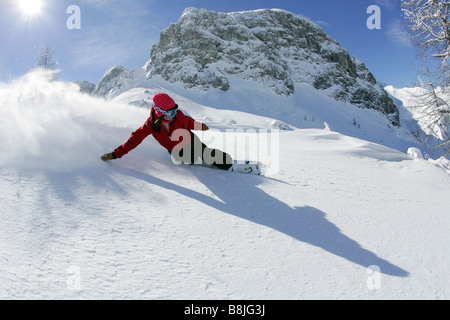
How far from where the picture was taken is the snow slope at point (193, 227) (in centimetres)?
119

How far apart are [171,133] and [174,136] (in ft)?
0.16

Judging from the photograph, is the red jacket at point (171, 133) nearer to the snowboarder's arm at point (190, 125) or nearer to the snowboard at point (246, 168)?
the snowboarder's arm at point (190, 125)

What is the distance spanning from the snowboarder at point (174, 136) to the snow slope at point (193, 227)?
17 cm

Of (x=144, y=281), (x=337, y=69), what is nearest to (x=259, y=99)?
(x=337, y=69)

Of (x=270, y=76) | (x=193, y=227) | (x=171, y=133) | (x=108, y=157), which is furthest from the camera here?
(x=270, y=76)

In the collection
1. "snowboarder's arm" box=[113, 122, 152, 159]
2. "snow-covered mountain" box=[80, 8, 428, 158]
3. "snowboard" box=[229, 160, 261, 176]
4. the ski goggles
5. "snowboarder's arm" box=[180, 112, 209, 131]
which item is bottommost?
"snowboard" box=[229, 160, 261, 176]

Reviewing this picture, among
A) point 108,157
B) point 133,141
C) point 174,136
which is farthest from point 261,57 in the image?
point 108,157

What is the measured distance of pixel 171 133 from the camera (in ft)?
9.95

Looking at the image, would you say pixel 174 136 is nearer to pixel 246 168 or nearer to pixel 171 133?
pixel 171 133

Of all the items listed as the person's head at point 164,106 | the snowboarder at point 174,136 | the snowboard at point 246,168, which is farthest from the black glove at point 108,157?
the snowboard at point 246,168

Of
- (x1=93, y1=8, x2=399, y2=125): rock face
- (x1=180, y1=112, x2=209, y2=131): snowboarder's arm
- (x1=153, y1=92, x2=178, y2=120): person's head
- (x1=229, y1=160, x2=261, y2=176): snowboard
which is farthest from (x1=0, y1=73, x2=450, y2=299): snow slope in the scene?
(x1=93, y1=8, x2=399, y2=125): rock face

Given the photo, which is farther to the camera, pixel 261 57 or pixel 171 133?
pixel 261 57

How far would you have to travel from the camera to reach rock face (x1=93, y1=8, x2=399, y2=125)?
30.2 meters

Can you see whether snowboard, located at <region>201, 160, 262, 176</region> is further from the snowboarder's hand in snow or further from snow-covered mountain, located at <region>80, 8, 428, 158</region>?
snow-covered mountain, located at <region>80, 8, 428, 158</region>
